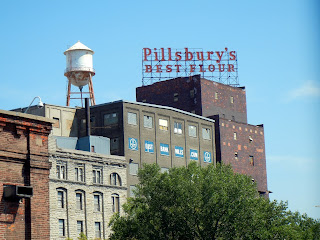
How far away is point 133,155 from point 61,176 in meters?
13.9

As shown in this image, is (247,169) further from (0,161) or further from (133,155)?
(0,161)

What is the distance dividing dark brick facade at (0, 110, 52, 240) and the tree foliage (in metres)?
29.6

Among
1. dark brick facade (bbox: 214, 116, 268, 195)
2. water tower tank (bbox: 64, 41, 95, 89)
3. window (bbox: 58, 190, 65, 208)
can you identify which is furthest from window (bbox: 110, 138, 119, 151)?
dark brick facade (bbox: 214, 116, 268, 195)

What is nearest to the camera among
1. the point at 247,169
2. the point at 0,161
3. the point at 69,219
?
the point at 0,161

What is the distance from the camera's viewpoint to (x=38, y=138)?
32.4m

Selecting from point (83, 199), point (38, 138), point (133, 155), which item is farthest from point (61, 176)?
point (38, 138)

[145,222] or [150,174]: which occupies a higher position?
[150,174]

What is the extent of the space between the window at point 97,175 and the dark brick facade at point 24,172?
6045 cm

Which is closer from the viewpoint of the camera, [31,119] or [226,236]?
[31,119]

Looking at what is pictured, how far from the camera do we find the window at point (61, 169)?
289ft

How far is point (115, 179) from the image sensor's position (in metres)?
95.6

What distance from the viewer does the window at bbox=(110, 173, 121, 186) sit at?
9506 cm

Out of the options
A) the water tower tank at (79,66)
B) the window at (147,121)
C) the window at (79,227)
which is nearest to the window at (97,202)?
the window at (79,227)

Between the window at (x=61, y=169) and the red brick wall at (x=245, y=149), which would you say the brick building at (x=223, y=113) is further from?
the window at (x=61, y=169)
